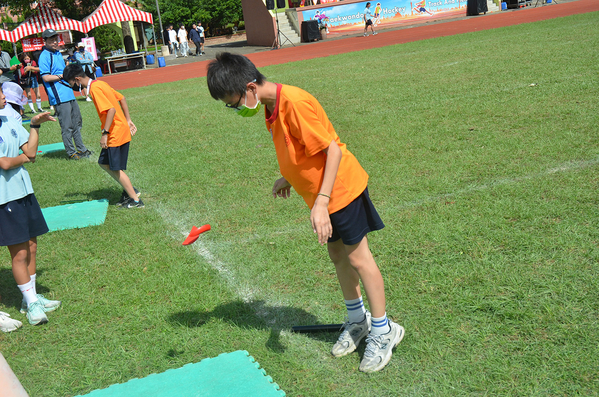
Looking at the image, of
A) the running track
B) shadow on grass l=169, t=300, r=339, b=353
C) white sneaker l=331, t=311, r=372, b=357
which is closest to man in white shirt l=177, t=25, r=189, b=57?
the running track

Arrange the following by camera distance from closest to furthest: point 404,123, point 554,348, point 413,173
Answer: point 554,348 → point 413,173 → point 404,123

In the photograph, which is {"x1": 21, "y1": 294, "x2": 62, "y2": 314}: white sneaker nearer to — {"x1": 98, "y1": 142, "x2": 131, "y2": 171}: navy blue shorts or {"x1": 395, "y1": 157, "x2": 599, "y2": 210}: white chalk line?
{"x1": 98, "y1": 142, "x2": 131, "y2": 171}: navy blue shorts

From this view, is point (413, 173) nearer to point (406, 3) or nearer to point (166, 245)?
point (166, 245)

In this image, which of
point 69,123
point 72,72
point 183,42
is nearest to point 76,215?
point 72,72

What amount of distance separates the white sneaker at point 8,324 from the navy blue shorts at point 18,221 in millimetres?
591

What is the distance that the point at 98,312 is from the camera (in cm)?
388

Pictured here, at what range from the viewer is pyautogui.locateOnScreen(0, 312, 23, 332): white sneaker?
3.76 m

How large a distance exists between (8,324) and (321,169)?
2.79 metres

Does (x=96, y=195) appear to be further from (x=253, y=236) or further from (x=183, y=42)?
(x=183, y=42)

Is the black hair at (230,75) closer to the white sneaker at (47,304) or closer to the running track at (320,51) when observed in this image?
the white sneaker at (47,304)

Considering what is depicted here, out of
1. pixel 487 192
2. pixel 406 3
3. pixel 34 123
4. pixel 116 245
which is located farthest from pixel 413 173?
pixel 406 3

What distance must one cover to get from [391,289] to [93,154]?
7.41 metres

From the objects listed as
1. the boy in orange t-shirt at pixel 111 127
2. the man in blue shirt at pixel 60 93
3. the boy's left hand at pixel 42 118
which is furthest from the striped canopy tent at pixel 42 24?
the boy's left hand at pixel 42 118

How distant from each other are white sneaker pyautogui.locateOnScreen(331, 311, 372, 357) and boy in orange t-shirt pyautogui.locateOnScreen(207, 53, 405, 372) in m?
0.13
